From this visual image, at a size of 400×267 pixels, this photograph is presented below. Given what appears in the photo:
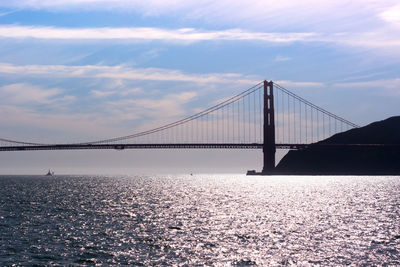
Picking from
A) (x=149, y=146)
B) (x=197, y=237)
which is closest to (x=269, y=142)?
(x=149, y=146)

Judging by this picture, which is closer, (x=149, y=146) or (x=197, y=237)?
(x=197, y=237)

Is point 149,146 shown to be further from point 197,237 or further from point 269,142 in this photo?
point 197,237

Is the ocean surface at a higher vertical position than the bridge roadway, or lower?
A: lower

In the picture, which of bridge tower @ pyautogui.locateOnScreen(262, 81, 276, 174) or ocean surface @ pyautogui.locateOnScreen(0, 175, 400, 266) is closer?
ocean surface @ pyautogui.locateOnScreen(0, 175, 400, 266)

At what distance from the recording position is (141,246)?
34.0 metres

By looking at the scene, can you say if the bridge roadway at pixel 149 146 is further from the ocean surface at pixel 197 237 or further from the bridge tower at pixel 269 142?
the ocean surface at pixel 197 237

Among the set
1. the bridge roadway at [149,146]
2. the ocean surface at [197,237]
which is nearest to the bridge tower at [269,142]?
the bridge roadway at [149,146]

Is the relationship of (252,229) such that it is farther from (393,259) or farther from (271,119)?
(271,119)

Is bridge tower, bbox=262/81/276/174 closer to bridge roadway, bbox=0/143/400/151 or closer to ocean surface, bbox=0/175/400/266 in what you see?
bridge roadway, bbox=0/143/400/151

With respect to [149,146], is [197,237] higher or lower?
lower

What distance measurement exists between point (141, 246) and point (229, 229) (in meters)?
10.4

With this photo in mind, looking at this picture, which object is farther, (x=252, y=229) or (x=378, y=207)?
(x=378, y=207)

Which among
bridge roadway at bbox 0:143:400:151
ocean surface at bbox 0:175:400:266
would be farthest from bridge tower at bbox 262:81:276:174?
ocean surface at bbox 0:175:400:266


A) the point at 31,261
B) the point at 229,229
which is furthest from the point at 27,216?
the point at 31,261
